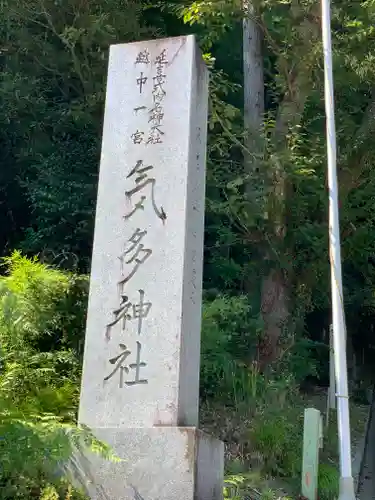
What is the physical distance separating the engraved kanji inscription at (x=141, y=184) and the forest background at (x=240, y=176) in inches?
91.5

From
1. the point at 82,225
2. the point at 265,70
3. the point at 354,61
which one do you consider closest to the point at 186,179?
the point at 354,61

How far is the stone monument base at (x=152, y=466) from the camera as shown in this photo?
4.90 meters

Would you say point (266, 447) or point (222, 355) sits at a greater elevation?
point (222, 355)

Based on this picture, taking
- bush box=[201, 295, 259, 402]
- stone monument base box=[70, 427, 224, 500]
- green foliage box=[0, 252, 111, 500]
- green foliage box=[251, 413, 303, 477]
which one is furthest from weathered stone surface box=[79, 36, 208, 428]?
bush box=[201, 295, 259, 402]

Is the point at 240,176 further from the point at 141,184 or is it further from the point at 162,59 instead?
the point at 141,184

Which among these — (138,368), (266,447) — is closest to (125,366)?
(138,368)

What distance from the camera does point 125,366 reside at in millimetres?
5441

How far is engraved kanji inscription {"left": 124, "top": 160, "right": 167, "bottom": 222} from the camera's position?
5808 millimetres

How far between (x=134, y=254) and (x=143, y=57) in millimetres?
1953

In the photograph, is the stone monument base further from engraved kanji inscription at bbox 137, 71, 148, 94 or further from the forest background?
engraved kanji inscription at bbox 137, 71, 148, 94

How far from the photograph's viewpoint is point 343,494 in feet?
23.1

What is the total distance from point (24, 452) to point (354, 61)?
9.06m

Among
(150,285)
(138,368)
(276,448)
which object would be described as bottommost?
(276,448)

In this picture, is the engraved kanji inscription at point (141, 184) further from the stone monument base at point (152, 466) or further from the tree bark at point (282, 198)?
the tree bark at point (282, 198)
